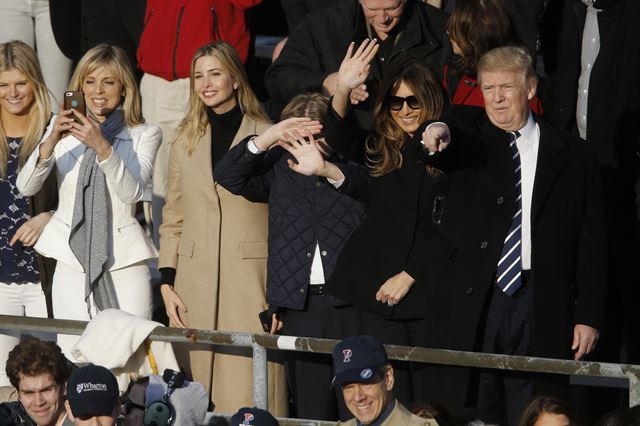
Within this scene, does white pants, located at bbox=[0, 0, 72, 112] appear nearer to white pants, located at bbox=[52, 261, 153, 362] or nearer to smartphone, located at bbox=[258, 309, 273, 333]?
white pants, located at bbox=[52, 261, 153, 362]

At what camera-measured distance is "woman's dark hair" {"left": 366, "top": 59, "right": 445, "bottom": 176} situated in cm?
747

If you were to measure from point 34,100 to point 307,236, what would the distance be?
72.3 inches

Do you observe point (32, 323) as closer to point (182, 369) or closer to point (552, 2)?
point (182, 369)

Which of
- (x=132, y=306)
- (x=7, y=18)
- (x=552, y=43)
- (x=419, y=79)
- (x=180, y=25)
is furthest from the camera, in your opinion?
(x=7, y=18)

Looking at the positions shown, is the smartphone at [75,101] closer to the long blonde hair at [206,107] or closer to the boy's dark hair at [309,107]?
the long blonde hair at [206,107]

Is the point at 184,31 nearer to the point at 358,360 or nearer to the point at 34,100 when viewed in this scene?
the point at 34,100

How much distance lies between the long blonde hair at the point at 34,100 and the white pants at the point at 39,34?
177cm

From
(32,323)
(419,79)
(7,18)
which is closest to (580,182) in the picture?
(419,79)

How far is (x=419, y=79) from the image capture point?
7500mm

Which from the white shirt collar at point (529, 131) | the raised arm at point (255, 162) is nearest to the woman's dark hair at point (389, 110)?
the raised arm at point (255, 162)

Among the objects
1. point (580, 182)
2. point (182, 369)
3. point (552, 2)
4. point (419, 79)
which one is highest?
point (552, 2)

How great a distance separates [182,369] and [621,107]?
2.76 meters

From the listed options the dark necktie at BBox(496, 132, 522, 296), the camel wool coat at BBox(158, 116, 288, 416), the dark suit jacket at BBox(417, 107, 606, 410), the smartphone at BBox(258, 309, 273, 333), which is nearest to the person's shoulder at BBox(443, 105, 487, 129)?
the dark suit jacket at BBox(417, 107, 606, 410)

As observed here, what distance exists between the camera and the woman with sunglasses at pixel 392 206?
7.33 meters
